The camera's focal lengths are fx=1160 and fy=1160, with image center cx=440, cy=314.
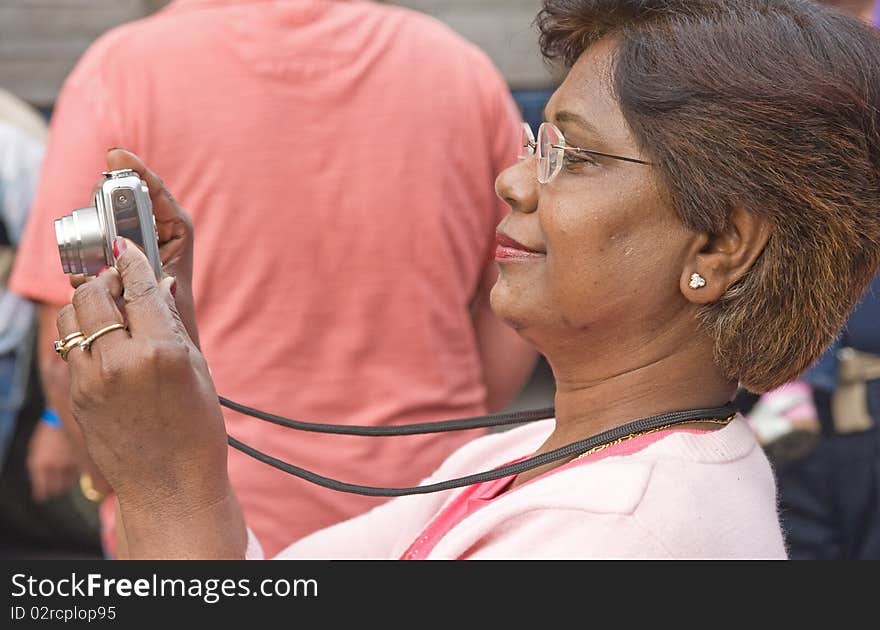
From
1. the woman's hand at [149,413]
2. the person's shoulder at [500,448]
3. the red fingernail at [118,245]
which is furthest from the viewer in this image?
the person's shoulder at [500,448]

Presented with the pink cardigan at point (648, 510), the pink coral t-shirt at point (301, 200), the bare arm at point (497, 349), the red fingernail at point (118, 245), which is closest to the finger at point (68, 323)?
the red fingernail at point (118, 245)

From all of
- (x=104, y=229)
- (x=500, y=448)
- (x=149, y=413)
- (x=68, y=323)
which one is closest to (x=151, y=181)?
(x=104, y=229)

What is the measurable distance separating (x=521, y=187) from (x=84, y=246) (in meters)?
0.59

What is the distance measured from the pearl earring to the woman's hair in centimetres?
4

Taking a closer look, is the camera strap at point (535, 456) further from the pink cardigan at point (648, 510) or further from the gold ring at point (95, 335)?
the gold ring at point (95, 335)

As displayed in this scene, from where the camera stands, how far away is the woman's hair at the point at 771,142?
1412mm

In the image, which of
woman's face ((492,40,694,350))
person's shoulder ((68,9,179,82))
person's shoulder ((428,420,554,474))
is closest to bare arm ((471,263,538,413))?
person's shoulder ((428,420,554,474))

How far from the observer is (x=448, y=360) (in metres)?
2.41

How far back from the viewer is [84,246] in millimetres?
1472

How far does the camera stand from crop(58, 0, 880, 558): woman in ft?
4.45

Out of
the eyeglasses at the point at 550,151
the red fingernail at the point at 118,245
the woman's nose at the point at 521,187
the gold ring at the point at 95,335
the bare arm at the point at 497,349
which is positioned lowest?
the bare arm at the point at 497,349

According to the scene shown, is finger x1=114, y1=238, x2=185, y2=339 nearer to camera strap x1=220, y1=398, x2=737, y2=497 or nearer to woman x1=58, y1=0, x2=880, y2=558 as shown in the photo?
woman x1=58, y1=0, x2=880, y2=558

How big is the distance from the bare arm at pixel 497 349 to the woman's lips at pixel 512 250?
893mm

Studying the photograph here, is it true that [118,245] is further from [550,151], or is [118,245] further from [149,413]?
[550,151]
